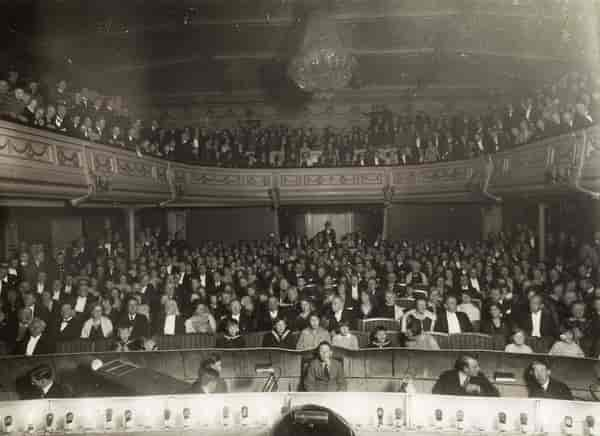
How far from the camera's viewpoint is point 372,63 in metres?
14.4

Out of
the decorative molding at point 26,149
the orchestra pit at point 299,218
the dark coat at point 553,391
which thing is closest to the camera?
the orchestra pit at point 299,218

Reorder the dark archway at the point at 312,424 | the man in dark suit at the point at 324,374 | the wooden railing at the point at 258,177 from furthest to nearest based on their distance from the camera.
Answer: the wooden railing at the point at 258,177
the man in dark suit at the point at 324,374
the dark archway at the point at 312,424

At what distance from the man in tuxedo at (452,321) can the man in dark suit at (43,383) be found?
15.1 ft

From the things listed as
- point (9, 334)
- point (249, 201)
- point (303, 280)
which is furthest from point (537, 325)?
point (249, 201)

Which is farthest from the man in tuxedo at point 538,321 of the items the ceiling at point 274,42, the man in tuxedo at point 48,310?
the ceiling at point 274,42

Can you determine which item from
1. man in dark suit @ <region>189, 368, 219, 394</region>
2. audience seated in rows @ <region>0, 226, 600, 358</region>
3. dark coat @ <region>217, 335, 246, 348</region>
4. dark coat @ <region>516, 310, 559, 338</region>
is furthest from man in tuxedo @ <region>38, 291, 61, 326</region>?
dark coat @ <region>516, 310, 559, 338</region>

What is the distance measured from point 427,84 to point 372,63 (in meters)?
2.35

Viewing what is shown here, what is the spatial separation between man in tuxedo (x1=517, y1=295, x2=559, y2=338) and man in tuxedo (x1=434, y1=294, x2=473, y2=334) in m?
0.74

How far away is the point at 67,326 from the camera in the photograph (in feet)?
20.7

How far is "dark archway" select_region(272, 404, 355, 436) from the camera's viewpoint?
243cm

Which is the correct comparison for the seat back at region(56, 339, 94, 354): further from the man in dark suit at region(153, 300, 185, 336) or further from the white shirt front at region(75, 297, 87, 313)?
the white shirt front at region(75, 297, 87, 313)

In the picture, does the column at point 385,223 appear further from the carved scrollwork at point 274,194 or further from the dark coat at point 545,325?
the dark coat at point 545,325

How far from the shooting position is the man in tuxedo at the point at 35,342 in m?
5.82

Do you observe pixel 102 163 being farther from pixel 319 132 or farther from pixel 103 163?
pixel 319 132
